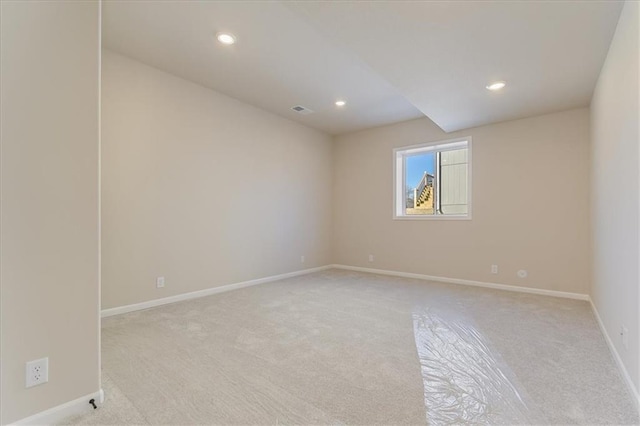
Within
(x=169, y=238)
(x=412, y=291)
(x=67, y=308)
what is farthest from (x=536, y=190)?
(x=67, y=308)

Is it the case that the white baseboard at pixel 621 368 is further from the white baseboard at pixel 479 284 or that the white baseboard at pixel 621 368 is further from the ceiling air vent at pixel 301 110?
the ceiling air vent at pixel 301 110

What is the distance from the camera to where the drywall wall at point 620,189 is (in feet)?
5.91

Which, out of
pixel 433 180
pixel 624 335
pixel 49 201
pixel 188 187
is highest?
pixel 433 180

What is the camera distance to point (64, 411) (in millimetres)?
1549

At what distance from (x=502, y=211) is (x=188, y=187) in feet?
14.3

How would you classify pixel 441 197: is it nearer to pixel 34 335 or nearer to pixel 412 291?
pixel 412 291

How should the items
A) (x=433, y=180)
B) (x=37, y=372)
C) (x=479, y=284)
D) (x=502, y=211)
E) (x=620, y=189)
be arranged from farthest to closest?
(x=433, y=180)
(x=479, y=284)
(x=502, y=211)
(x=620, y=189)
(x=37, y=372)

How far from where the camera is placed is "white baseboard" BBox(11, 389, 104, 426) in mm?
1461

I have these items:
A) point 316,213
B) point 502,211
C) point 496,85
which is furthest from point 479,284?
point 316,213

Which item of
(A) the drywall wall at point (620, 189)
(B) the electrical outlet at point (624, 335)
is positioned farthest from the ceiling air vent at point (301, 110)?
(B) the electrical outlet at point (624, 335)

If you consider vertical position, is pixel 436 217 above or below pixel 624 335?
above

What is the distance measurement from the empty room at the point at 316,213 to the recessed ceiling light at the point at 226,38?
0.02m

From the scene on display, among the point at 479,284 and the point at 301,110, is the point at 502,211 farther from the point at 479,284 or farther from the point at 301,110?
the point at 301,110

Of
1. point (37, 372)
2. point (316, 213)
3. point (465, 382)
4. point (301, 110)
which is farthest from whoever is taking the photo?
point (316, 213)
